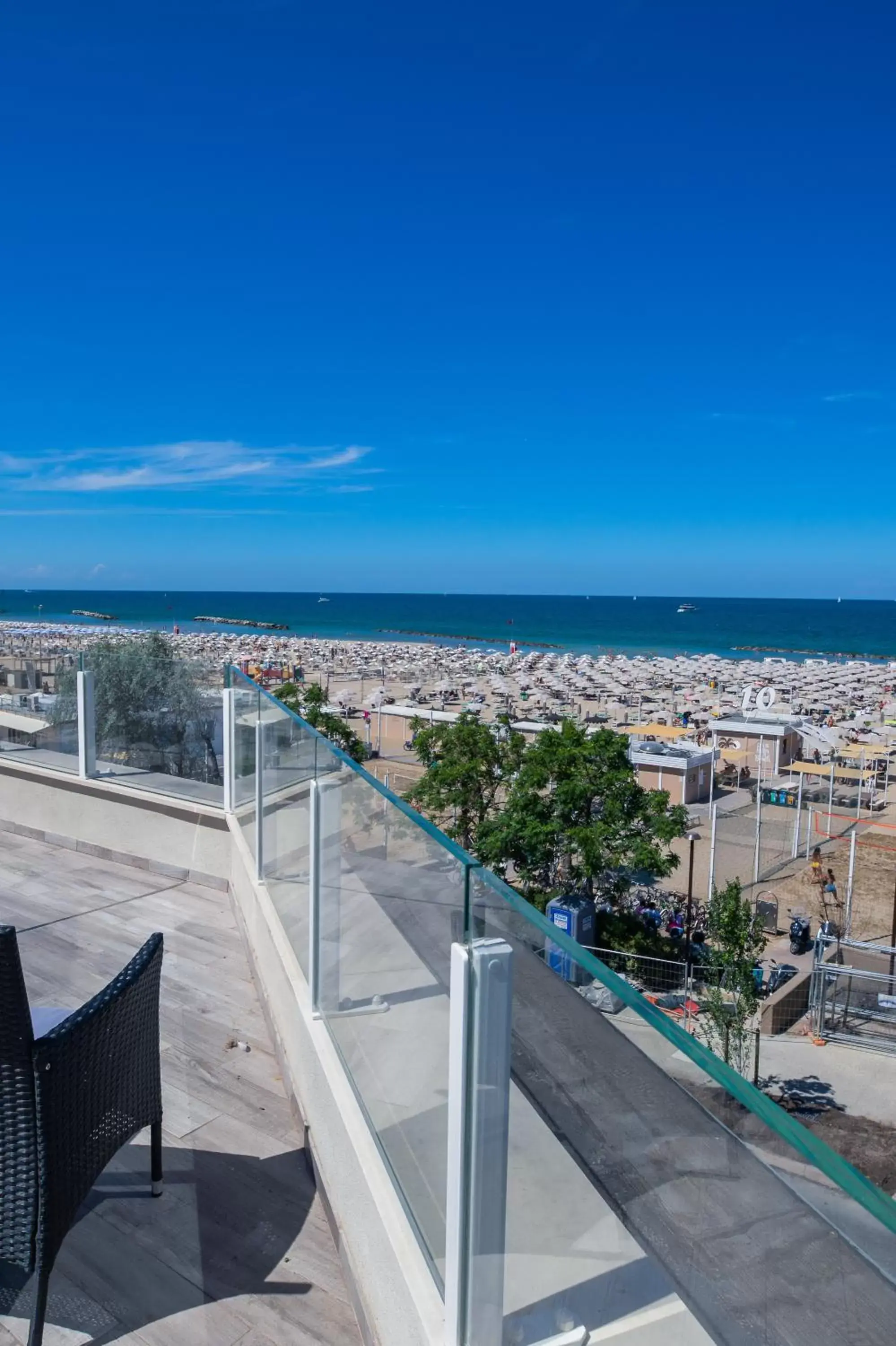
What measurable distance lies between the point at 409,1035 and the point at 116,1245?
98 cm

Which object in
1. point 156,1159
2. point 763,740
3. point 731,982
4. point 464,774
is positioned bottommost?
point 731,982

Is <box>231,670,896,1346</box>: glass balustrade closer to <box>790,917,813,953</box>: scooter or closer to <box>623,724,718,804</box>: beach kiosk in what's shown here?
<box>790,917,813,953</box>: scooter

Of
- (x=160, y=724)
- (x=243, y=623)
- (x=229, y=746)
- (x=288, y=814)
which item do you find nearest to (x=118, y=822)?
(x=160, y=724)

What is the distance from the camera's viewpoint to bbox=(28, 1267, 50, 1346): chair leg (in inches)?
58.7

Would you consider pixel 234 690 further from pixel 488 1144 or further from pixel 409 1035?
pixel 488 1144

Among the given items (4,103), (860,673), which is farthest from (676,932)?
(860,673)

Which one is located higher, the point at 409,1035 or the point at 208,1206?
the point at 409,1035

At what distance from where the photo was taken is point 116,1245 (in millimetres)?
1897

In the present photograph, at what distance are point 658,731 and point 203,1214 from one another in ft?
71.6

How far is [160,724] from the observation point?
506 centimetres

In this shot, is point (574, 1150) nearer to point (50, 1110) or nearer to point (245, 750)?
point (50, 1110)

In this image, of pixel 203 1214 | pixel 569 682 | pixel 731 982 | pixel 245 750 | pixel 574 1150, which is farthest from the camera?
pixel 569 682

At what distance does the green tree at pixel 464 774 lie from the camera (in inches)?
535

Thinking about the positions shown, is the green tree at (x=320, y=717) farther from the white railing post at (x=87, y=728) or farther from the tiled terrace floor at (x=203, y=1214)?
the tiled terrace floor at (x=203, y=1214)
